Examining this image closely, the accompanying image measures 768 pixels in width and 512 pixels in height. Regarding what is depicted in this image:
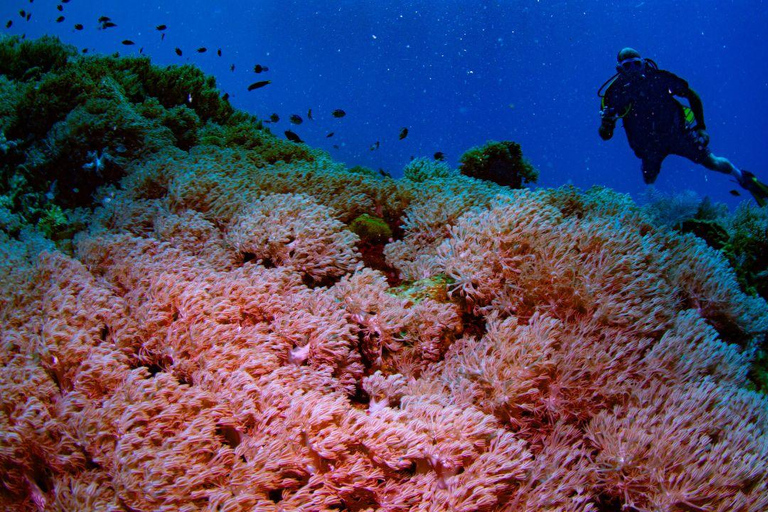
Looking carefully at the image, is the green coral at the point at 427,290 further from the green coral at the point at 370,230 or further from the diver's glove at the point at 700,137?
the diver's glove at the point at 700,137

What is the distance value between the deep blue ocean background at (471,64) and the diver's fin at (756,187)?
3063 inches

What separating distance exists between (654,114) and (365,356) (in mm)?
10946

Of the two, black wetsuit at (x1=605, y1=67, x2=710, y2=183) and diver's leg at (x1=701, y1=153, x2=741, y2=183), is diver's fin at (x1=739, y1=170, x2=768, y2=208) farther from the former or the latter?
black wetsuit at (x1=605, y1=67, x2=710, y2=183)

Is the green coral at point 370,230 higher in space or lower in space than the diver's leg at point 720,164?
lower

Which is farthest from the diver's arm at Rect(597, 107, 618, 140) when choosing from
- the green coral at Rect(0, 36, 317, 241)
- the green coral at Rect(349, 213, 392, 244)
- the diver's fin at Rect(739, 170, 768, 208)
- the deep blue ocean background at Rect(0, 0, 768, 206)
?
the deep blue ocean background at Rect(0, 0, 768, 206)

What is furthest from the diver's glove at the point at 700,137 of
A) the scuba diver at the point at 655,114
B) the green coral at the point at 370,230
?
the green coral at the point at 370,230

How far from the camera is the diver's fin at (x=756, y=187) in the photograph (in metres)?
8.09

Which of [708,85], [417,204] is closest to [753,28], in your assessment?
[708,85]

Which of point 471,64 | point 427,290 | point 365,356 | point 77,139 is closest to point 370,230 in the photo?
point 427,290

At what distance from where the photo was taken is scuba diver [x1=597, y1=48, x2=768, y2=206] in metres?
9.29

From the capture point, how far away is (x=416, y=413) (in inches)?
83.5

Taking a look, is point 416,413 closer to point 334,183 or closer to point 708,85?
point 334,183

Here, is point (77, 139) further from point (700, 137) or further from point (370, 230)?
point (700, 137)

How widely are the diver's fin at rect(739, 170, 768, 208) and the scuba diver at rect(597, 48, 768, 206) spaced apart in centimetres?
4
